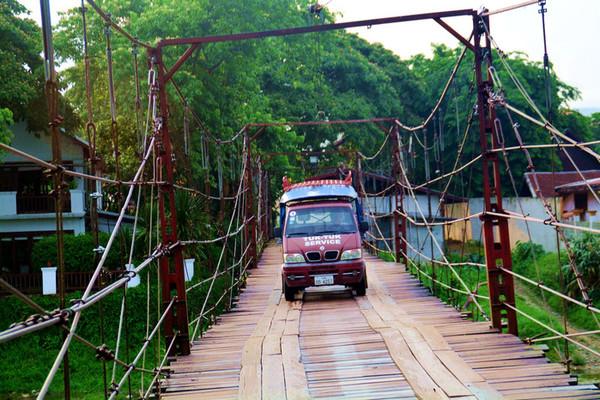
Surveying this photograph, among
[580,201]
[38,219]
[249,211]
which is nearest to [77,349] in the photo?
[249,211]

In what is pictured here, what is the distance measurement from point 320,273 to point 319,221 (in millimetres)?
873

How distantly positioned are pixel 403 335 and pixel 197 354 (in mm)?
1736

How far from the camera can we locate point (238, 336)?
7508 millimetres

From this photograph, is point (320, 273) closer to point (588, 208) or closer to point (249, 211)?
point (249, 211)

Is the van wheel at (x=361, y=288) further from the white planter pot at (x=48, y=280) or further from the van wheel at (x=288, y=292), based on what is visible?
the white planter pot at (x=48, y=280)

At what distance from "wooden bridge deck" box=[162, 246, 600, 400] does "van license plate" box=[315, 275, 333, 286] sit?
151 centimetres

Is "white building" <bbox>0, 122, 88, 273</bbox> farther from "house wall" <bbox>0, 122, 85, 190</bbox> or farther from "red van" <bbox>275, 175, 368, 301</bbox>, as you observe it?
"red van" <bbox>275, 175, 368, 301</bbox>

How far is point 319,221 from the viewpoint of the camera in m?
11.2

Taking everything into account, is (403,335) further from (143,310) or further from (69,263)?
(69,263)

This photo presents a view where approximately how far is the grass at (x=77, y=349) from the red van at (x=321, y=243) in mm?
4259

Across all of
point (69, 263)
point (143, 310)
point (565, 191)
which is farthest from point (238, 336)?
point (565, 191)

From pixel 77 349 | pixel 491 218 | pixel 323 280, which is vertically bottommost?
pixel 77 349

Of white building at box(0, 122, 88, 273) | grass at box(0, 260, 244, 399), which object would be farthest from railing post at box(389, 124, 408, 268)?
white building at box(0, 122, 88, 273)

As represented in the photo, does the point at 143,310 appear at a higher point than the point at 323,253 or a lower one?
lower
